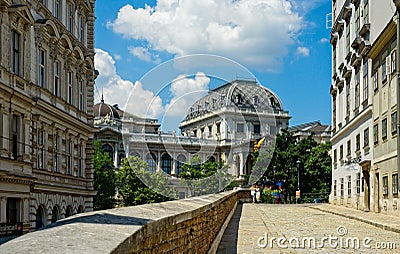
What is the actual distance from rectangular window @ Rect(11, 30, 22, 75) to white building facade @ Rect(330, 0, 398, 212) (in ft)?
48.6

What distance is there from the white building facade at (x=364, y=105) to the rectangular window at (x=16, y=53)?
14.8 meters

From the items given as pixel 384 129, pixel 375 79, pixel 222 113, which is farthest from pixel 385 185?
pixel 222 113

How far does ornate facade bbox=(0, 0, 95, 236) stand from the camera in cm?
2197

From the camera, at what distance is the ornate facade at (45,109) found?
2197 cm

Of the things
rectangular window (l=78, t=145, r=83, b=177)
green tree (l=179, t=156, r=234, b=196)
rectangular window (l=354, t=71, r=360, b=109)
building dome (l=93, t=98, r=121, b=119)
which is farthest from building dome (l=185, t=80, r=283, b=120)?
building dome (l=93, t=98, r=121, b=119)

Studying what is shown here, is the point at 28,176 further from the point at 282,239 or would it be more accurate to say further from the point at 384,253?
the point at 384,253

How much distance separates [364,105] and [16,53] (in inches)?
725

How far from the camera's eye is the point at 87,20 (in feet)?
124

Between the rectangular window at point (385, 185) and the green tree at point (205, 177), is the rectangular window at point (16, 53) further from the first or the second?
the rectangular window at point (385, 185)

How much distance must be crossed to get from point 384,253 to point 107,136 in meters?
87.4

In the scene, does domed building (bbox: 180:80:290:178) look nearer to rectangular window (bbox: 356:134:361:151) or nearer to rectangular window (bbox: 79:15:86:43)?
rectangular window (bbox: 356:134:361:151)

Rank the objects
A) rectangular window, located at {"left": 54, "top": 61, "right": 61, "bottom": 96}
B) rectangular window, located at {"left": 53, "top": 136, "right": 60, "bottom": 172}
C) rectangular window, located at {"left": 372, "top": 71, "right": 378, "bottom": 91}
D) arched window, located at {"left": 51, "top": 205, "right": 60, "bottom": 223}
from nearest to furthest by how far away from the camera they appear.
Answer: arched window, located at {"left": 51, "top": 205, "right": 60, "bottom": 223} < rectangular window, located at {"left": 372, "top": 71, "right": 378, "bottom": 91} < rectangular window, located at {"left": 54, "top": 61, "right": 61, "bottom": 96} < rectangular window, located at {"left": 53, "top": 136, "right": 60, "bottom": 172}

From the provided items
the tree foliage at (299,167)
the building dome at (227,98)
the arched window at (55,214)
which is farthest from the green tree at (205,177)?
the tree foliage at (299,167)

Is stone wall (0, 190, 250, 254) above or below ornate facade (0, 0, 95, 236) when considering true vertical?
below
